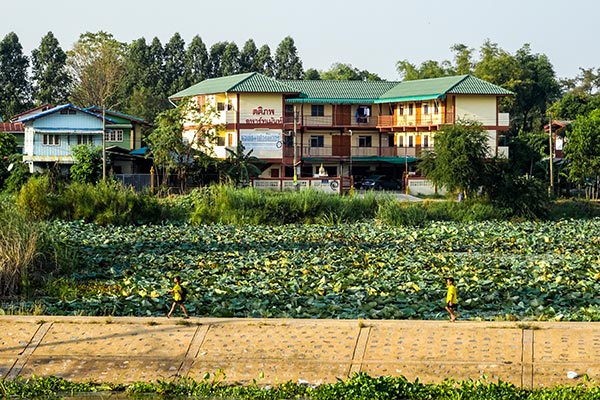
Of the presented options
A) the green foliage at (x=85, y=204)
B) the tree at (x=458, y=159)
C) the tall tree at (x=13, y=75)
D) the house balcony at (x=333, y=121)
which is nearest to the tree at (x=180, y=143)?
the house balcony at (x=333, y=121)

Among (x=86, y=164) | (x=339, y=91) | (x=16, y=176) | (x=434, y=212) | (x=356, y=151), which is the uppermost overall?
(x=339, y=91)

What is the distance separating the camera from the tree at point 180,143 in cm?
5291

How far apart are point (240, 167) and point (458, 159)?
1354cm

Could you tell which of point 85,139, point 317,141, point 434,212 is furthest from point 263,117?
point 434,212

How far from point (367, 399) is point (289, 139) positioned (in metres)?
49.2

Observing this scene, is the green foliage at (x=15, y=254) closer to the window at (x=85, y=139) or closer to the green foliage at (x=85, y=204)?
the green foliage at (x=85, y=204)

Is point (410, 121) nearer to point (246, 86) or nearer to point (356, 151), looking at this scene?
point (356, 151)

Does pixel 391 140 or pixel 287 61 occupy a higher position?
pixel 287 61

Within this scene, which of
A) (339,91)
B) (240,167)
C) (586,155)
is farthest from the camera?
(339,91)

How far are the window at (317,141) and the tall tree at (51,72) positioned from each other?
31.3 metres

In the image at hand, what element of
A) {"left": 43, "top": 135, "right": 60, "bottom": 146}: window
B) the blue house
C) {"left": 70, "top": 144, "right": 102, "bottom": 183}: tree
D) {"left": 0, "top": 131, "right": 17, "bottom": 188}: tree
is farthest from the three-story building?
{"left": 0, "top": 131, "right": 17, "bottom": 188}: tree

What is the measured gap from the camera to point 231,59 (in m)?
95.2

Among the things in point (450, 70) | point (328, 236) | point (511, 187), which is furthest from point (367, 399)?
point (450, 70)

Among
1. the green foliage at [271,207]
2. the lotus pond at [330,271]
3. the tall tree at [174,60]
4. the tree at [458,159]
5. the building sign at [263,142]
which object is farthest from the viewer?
the tall tree at [174,60]
